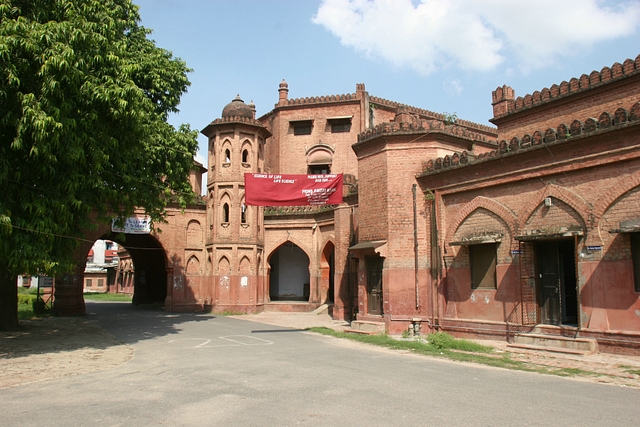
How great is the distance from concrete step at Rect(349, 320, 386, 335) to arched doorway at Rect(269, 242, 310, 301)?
576 inches

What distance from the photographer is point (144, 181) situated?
52.2ft

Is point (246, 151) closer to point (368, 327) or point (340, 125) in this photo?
point (340, 125)

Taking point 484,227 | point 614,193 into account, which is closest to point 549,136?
point 614,193

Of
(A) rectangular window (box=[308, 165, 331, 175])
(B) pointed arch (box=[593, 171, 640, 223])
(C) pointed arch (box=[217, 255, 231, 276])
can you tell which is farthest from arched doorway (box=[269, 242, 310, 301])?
(B) pointed arch (box=[593, 171, 640, 223])

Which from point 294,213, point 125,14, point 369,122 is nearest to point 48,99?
point 125,14

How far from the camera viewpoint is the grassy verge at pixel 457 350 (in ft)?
32.1

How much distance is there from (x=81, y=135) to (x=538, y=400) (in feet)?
35.8

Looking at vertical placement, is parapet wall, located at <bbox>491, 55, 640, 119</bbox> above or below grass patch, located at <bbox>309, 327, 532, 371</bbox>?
above

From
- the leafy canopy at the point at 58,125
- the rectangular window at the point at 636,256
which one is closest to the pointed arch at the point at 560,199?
the rectangular window at the point at 636,256

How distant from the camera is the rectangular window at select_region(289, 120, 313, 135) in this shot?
31781 millimetres

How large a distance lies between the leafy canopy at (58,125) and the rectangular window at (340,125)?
18152 millimetres

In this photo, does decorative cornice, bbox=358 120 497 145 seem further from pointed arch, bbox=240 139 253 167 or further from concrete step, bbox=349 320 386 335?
pointed arch, bbox=240 139 253 167

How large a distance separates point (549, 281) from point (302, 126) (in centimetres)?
2164

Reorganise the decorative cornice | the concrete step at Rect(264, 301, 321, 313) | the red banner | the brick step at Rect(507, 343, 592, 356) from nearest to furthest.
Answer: the brick step at Rect(507, 343, 592, 356)
the decorative cornice
the red banner
the concrete step at Rect(264, 301, 321, 313)
